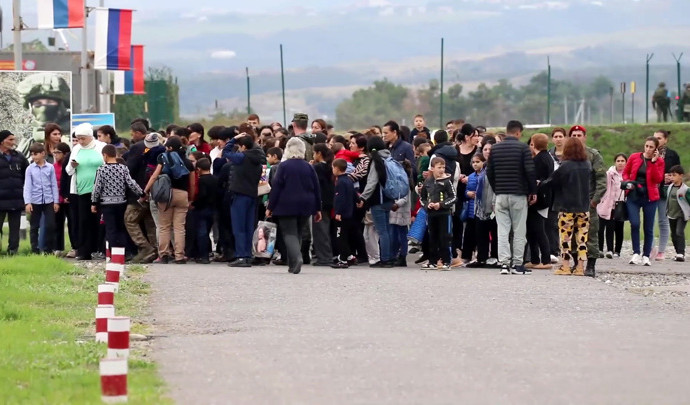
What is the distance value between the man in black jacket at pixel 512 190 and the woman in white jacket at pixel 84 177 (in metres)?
5.93

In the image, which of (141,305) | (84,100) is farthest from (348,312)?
(84,100)

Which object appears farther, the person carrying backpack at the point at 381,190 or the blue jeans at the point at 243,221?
the person carrying backpack at the point at 381,190

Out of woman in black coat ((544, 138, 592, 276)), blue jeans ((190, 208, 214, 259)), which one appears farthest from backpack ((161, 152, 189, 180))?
woman in black coat ((544, 138, 592, 276))

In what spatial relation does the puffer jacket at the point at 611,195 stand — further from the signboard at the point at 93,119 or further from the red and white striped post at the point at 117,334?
the red and white striped post at the point at 117,334

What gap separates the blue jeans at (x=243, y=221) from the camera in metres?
22.4

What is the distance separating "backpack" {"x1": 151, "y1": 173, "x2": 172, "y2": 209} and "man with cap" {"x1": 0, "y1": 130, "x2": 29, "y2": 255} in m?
2.46

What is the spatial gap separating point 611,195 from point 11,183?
9361mm

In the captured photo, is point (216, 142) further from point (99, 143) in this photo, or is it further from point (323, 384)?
point (323, 384)

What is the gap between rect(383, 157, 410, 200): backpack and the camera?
74.2 ft

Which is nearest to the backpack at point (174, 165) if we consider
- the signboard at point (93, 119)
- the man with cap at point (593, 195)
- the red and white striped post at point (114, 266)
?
the man with cap at point (593, 195)

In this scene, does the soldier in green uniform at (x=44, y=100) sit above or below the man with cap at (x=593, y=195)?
Result: above

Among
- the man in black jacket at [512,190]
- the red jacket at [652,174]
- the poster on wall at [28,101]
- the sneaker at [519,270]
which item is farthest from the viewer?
the poster on wall at [28,101]

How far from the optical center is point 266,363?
480 inches

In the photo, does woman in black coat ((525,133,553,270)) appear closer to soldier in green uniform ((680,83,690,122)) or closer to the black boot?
the black boot
